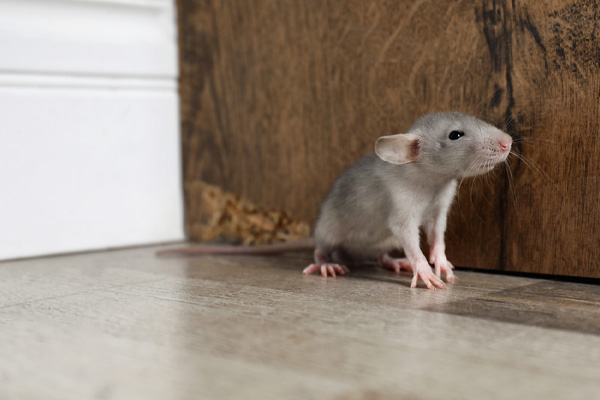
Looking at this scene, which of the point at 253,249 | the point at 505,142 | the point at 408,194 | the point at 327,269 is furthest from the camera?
the point at 253,249

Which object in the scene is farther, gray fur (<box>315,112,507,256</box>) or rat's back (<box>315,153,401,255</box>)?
rat's back (<box>315,153,401,255</box>)

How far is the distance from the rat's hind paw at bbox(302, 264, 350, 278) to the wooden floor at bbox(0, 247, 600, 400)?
0.04 m

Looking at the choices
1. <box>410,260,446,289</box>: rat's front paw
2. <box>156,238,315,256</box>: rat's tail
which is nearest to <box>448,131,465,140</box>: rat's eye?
<box>410,260,446,289</box>: rat's front paw

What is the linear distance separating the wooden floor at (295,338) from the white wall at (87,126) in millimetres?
483

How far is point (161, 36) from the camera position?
2.49 meters

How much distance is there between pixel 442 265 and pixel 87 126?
4.19 feet

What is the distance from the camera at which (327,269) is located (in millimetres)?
1844

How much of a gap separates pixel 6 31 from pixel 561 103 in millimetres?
1599

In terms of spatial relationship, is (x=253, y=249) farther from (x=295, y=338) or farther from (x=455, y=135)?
(x=295, y=338)

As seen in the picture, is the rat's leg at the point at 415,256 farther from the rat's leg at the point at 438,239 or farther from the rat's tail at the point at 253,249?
the rat's tail at the point at 253,249

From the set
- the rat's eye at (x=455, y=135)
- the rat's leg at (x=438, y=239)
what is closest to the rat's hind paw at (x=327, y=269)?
the rat's leg at (x=438, y=239)

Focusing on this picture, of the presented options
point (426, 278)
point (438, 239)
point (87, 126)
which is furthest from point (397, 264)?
point (87, 126)

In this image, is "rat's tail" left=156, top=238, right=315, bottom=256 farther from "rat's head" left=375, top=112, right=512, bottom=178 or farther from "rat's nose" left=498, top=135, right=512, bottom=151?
"rat's nose" left=498, top=135, right=512, bottom=151

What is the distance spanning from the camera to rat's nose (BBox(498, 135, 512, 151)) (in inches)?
62.7
